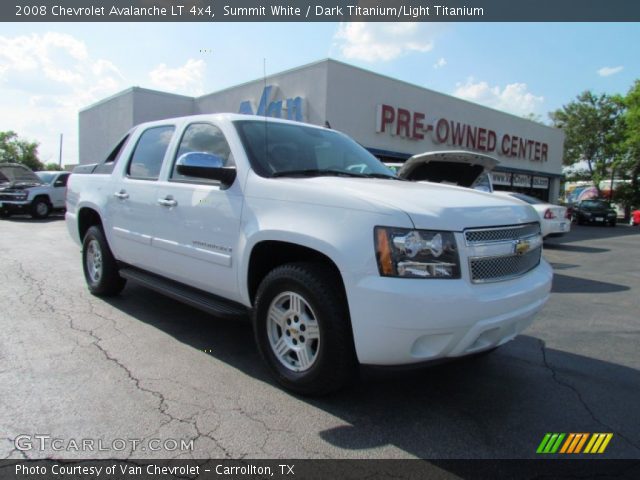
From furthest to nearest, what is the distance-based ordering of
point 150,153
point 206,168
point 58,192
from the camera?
point 58,192 < point 150,153 < point 206,168

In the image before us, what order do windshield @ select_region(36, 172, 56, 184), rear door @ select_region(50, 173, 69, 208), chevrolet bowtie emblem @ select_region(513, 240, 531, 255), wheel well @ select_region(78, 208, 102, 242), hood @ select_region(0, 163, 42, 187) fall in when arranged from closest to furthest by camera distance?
chevrolet bowtie emblem @ select_region(513, 240, 531, 255)
wheel well @ select_region(78, 208, 102, 242)
hood @ select_region(0, 163, 42, 187)
rear door @ select_region(50, 173, 69, 208)
windshield @ select_region(36, 172, 56, 184)

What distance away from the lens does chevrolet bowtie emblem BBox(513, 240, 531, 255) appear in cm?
307

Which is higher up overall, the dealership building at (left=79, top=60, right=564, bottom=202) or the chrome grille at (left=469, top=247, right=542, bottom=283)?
the dealership building at (left=79, top=60, right=564, bottom=202)

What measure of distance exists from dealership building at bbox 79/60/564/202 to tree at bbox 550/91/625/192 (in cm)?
1639

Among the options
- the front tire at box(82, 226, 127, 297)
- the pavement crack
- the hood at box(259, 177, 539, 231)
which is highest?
the hood at box(259, 177, 539, 231)

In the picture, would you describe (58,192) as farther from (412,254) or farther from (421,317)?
(421,317)

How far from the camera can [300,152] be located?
388cm

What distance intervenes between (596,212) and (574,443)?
27.9 metres

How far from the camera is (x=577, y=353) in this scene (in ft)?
13.9

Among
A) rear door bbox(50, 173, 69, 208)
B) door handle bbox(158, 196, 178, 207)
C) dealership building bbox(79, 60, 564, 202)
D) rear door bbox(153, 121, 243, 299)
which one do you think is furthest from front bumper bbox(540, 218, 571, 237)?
rear door bbox(50, 173, 69, 208)

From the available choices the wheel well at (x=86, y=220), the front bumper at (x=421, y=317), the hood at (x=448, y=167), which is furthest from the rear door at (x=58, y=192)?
the front bumper at (x=421, y=317)

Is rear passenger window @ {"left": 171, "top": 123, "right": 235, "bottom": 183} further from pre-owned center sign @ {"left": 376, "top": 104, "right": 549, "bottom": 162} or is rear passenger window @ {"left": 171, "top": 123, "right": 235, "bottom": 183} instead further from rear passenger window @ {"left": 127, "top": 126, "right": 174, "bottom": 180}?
pre-owned center sign @ {"left": 376, "top": 104, "right": 549, "bottom": 162}

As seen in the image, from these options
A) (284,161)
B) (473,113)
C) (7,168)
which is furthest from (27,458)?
(473,113)

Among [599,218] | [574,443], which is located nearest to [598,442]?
[574,443]
